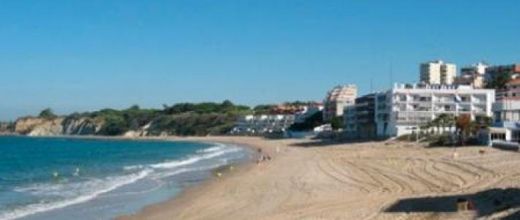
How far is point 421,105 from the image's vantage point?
93875 millimetres

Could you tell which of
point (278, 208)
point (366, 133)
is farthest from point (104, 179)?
point (366, 133)

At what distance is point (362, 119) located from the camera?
109875 mm

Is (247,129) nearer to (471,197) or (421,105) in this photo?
(421,105)

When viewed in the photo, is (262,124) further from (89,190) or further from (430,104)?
(89,190)

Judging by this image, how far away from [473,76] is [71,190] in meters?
124

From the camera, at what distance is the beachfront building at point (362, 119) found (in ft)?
351

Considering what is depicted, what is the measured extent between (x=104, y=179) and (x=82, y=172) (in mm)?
8326

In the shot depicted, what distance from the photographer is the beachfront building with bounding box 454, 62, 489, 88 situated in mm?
→ 138675

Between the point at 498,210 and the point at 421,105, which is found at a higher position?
the point at 421,105

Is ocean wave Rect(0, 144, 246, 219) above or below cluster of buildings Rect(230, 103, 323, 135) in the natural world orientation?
below

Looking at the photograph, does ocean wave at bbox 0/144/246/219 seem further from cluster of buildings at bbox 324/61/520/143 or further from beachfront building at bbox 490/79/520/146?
cluster of buildings at bbox 324/61/520/143

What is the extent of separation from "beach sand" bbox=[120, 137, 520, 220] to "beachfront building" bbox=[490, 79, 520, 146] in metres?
18.0

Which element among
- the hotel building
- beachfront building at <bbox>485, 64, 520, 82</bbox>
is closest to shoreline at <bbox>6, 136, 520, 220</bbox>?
the hotel building

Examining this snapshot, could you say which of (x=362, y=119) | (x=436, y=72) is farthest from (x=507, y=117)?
(x=436, y=72)
